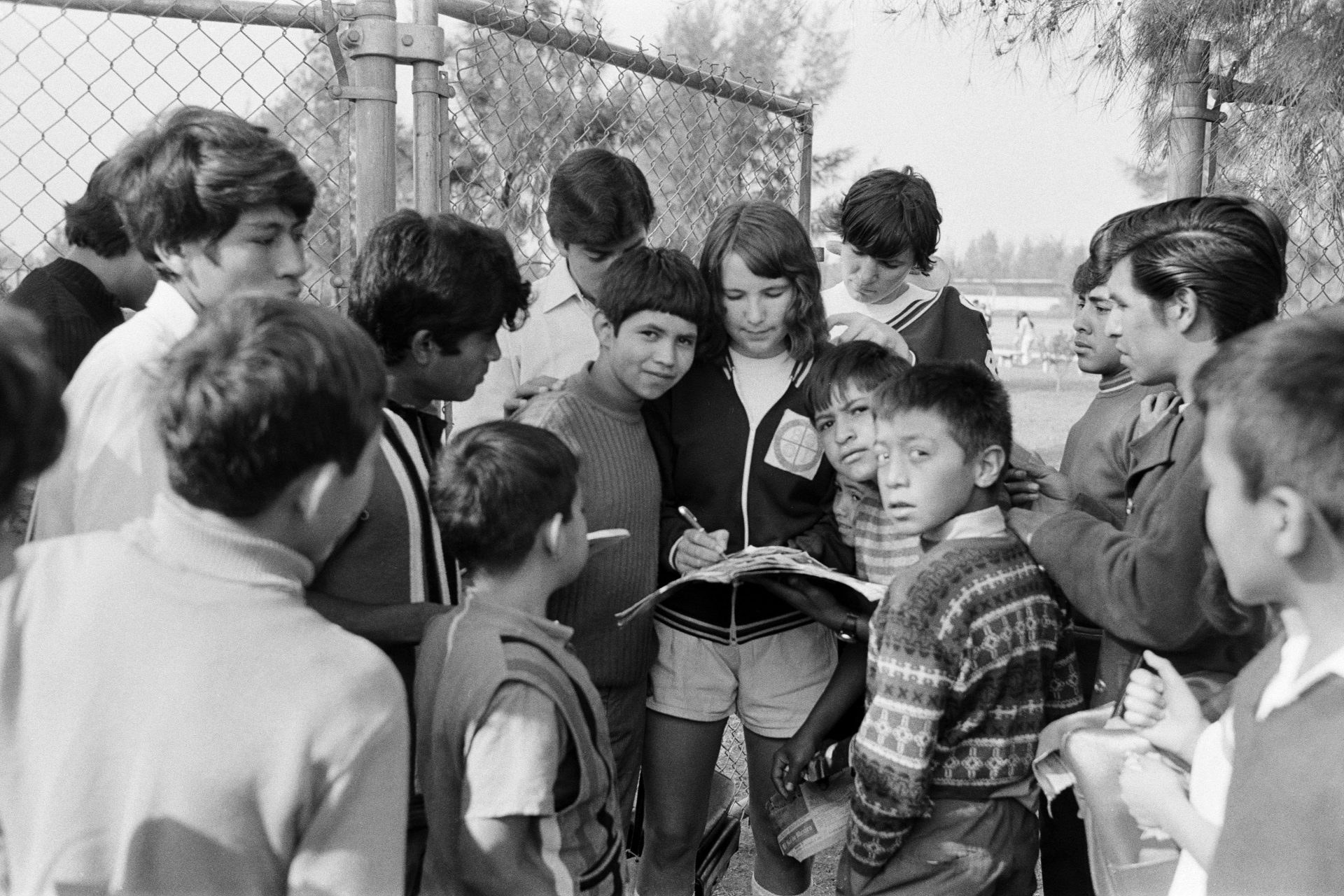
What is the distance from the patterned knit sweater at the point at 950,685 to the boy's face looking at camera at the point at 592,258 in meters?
1.25

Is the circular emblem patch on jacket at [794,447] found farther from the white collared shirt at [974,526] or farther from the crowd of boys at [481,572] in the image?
the white collared shirt at [974,526]

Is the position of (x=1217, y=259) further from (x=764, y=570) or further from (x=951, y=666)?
(x=764, y=570)

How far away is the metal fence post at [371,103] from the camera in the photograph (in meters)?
2.71

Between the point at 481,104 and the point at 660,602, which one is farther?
the point at 481,104

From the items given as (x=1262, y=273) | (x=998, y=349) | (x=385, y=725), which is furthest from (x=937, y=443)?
(x=998, y=349)

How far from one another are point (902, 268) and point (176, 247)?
215cm

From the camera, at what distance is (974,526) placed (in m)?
2.30

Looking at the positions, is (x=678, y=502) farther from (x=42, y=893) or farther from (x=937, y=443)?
(x=42, y=893)

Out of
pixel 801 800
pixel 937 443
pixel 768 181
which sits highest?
pixel 768 181

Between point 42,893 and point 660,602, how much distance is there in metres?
1.61

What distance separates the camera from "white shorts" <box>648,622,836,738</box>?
110 inches

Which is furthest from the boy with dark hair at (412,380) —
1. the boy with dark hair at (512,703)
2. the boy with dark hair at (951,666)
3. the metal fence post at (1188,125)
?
the metal fence post at (1188,125)

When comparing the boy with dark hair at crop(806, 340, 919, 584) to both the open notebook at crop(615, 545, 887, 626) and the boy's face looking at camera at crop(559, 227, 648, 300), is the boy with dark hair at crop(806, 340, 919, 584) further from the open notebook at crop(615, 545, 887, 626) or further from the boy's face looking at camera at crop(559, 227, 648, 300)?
the boy's face looking at camera at crop(559, 227, 648, 300)

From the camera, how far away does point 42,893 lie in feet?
4.42
